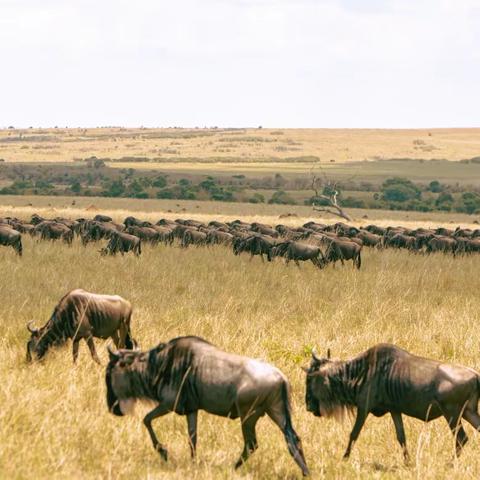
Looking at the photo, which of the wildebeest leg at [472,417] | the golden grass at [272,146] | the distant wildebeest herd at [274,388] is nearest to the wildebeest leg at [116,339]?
the distant wildebeest herd at [274,388]

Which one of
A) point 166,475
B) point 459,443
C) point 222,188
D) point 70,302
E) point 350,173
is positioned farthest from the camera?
point 350,173

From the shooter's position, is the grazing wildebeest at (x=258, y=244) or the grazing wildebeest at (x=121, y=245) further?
the grazing wildebeest at (x=258, y=244)

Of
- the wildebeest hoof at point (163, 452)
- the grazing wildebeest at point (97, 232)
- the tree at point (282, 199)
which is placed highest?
the wildebeest hoof at point (163, 452)

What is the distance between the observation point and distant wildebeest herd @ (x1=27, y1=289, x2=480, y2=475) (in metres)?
6.01

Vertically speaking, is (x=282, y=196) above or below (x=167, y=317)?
below

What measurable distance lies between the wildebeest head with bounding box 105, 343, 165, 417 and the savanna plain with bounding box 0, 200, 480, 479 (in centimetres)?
24

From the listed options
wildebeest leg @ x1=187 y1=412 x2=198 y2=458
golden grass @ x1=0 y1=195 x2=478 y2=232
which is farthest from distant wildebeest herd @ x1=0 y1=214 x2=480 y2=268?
wildebeest leg @ x1=187 y1=412 x2=198 y2=458

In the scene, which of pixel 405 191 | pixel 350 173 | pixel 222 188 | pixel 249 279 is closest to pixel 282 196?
pixel 222 188

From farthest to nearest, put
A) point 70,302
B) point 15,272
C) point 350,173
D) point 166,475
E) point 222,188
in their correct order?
point 350,173 < point 222,188 < point 15,272 < point 70,302 < point 166,475

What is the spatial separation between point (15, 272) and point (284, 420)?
12.3m

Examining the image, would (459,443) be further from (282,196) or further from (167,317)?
(282,196)

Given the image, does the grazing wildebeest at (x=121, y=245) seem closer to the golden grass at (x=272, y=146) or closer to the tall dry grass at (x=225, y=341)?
the tall dry grass at (x=225, y=341)

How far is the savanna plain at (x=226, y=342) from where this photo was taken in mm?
6176

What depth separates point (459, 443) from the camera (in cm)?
675
